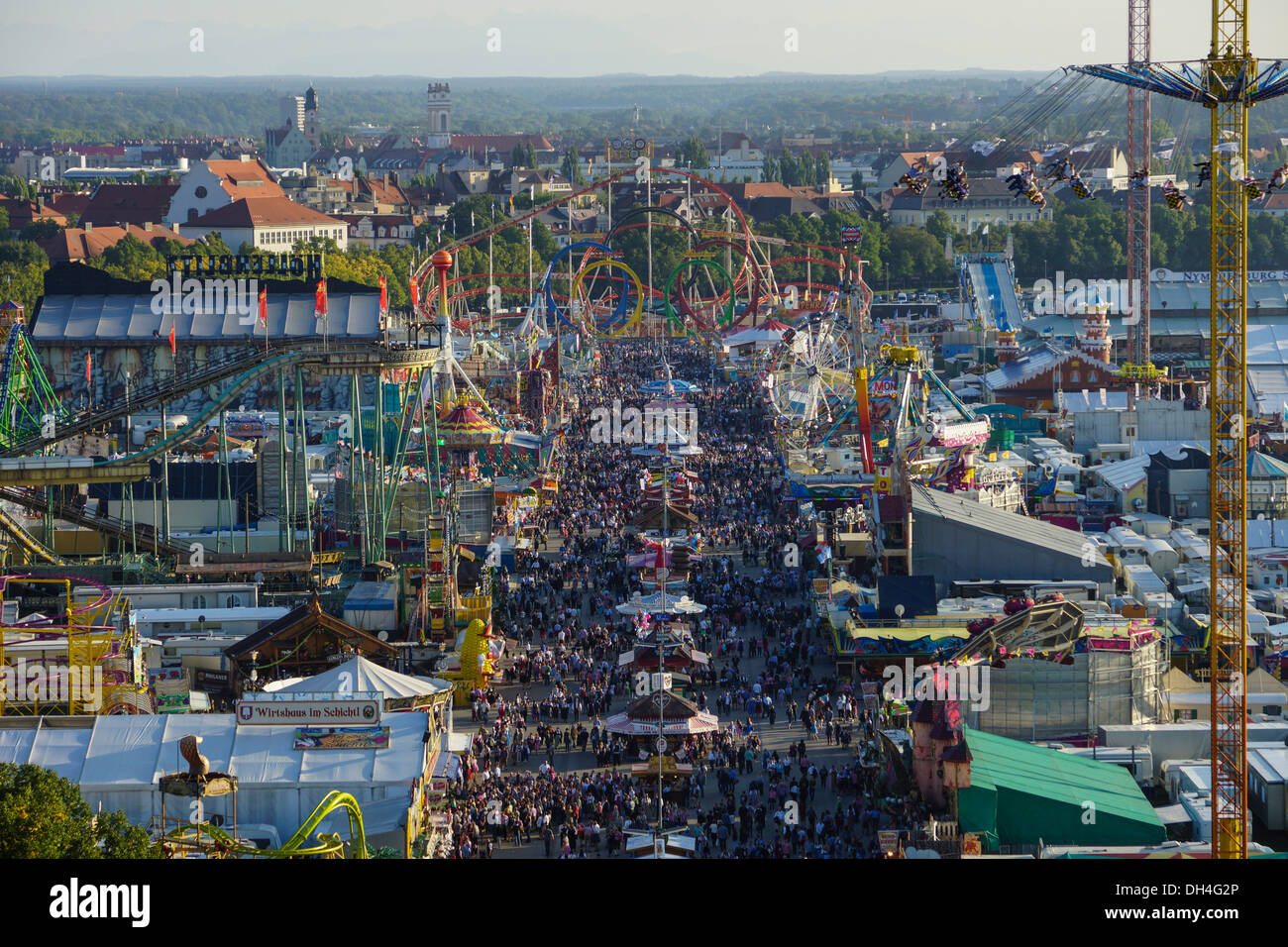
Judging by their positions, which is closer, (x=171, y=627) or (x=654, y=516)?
(x=171, y=627)

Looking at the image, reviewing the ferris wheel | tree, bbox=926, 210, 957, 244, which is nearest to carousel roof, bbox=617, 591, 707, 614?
the ferris wheel

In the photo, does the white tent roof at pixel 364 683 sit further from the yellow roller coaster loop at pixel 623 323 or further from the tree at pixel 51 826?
the yellow roller coaster loop at pixel 623 323

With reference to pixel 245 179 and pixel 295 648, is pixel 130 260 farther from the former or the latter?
pixel 295 648

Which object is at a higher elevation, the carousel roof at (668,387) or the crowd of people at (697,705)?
the carousel roof at (668,387)
